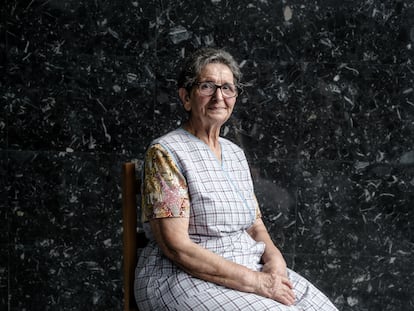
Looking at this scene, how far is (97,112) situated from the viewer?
2.08m

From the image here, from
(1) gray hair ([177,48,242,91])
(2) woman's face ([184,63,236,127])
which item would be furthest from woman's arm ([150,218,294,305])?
(1) gray hair ([177,48,242,91])

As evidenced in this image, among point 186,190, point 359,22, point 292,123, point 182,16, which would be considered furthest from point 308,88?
point 186,190

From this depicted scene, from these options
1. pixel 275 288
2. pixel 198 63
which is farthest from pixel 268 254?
pixel 198 63

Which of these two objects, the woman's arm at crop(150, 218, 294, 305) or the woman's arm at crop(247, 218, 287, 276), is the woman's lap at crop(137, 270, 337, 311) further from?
the woman's arm at crop(247, 218, 287, 276)

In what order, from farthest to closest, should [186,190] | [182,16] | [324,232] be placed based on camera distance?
1. [324,232]
2. [182,16]
3. [186,190]

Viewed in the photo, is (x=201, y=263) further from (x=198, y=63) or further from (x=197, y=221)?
(x=198, y=63)

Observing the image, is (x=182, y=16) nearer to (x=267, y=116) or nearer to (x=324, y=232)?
(x=267, y=116)

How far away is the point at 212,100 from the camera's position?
1.50m

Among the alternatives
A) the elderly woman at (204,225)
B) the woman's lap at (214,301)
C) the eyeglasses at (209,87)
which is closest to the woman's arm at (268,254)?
the elderly woman at (204,225)

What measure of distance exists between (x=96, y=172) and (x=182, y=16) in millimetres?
855

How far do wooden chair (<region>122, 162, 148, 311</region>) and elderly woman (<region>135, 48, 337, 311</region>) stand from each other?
5 centimetres

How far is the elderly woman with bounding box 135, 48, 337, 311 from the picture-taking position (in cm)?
136

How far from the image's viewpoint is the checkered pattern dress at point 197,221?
1347 mm

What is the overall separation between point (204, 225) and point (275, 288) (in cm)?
31
